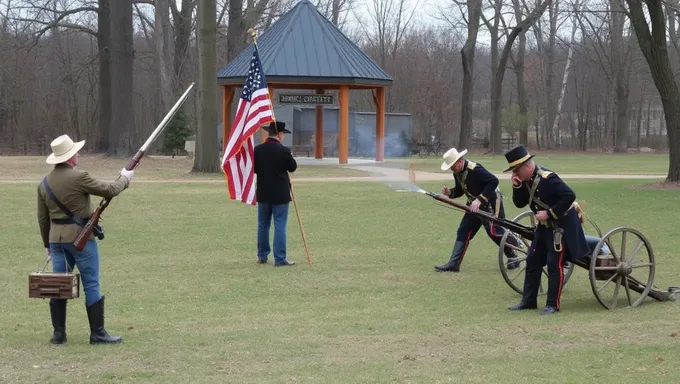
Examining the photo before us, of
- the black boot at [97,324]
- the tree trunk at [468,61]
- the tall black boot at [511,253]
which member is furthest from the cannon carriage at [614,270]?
the tree trunk at [468,61]

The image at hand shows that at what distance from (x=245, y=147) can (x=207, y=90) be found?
1780cm

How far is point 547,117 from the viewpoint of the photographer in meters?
77.4

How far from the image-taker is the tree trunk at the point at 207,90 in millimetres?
31203

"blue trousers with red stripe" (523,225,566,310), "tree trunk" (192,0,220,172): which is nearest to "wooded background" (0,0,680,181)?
"tree trunk" (192,0,220,172)

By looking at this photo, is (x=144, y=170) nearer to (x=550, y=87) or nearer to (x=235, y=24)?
(x=235, y=24)

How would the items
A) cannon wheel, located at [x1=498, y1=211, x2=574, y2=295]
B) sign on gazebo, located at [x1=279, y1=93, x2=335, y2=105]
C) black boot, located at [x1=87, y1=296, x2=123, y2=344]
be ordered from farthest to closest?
1. sign on gazebo, located at [x1=279, y1=93, x2=335, y2=105]
2. cannon wheel, located at [x1=498, y1=211, x2=574, y2=295]
3. black boot, located at [x1=87, y1=296, x2=123, y2=344]

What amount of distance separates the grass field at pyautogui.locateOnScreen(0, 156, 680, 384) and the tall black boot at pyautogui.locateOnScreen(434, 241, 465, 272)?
170 mm

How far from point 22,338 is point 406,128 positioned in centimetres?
4391

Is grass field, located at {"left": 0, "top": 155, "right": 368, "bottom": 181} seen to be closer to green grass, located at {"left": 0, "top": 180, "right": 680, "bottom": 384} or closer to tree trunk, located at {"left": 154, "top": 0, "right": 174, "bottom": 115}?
tree trunk, located at {"left": 154, "top": 0, "right": 174, "bottom": 115}

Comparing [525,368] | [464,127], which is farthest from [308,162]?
[525,368]

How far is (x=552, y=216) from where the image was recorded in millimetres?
10031

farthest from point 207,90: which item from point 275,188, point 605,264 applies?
point 605,264

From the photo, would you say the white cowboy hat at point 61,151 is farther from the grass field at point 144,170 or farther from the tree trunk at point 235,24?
the tree trunk at point 235,24

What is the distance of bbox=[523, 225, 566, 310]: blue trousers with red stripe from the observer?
10.1m
